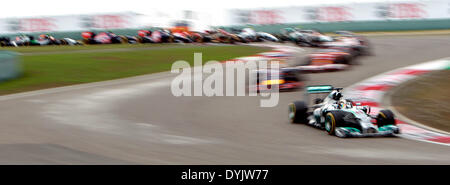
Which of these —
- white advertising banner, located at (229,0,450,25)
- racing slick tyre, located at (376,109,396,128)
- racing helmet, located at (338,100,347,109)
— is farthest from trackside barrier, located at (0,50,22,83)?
white advertising banner, located at (229,0,450,25)

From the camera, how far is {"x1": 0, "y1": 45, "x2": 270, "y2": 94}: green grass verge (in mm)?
16109

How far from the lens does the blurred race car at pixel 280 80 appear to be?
13.5 metres

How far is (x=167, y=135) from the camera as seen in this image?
8.15 metres

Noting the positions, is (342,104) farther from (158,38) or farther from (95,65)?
(158,38)

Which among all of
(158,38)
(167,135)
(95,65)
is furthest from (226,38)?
(167,135)

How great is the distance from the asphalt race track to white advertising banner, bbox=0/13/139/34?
32.9m

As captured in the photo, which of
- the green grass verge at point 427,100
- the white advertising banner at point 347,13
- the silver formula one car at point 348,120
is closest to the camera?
the silver formula one car at point 348,120

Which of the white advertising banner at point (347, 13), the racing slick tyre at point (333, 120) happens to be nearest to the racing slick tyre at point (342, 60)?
the racing slick tyre at point (333, 120)

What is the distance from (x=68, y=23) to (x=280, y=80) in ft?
122

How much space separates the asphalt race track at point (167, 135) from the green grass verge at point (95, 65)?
7.95 ft

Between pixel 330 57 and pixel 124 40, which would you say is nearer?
pixel 330 57

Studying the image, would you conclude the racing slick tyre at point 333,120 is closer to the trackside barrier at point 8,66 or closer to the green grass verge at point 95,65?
the green grass verge at point 95,65

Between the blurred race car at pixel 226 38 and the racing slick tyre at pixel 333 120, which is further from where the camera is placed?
the blurred race car at pixel 226 38
